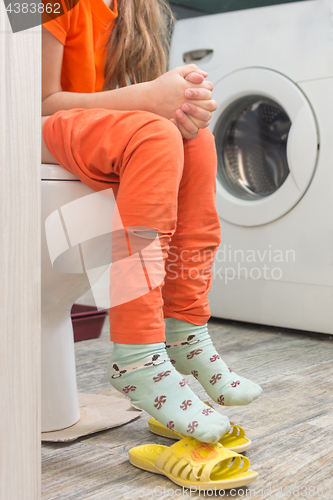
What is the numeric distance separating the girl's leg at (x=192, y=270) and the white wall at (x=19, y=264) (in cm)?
26

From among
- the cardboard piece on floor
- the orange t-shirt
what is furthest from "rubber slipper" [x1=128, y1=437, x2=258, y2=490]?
the orange t-shirt

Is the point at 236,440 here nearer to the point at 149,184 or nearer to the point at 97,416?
the point at 97,416

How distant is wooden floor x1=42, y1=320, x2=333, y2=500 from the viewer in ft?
1.77

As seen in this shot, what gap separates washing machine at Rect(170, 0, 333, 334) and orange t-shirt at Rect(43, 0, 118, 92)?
59 cm

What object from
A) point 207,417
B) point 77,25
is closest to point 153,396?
point 207,417

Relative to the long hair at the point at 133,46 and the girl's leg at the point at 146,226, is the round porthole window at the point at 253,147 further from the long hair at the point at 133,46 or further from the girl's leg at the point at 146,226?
the girl's leg at the point at 146,226

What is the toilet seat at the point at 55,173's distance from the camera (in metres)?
0.60

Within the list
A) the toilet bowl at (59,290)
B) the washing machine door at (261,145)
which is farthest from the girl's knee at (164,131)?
the washing machine door at (261,145)

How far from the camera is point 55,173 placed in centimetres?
61

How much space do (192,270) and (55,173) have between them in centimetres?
22

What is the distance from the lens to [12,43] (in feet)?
1.37

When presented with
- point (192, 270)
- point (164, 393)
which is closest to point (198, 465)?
point (164, 393)

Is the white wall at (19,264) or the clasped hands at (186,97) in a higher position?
the clasped hands at (186,97)

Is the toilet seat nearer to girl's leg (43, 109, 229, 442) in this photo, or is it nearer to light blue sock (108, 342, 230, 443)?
girl's leg (43, 109, 229, 442)
